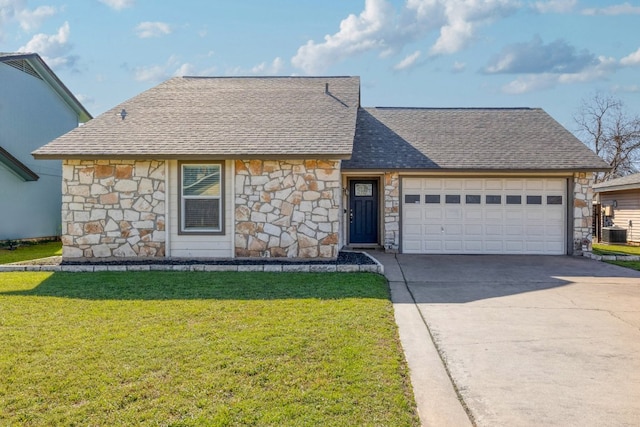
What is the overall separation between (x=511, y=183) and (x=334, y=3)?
23.5ft

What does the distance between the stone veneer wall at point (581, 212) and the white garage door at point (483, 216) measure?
0.29 metres

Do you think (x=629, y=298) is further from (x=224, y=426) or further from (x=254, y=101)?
(x=254, y=101)

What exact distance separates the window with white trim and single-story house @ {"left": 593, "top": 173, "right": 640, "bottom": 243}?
1496cm

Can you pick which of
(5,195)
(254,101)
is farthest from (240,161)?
(5,195)

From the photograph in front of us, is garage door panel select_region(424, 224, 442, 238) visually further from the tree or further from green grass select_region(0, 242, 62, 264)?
the tree

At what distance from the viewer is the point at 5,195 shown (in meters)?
15.6

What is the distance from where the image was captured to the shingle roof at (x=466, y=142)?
41.0 feet

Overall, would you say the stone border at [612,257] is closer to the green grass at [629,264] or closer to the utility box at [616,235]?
the green grass at [629,264]

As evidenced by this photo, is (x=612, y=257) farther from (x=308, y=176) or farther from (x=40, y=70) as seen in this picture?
(x=40, y=70)

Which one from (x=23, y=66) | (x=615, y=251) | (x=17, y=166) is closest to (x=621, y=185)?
(x=615, y=251)

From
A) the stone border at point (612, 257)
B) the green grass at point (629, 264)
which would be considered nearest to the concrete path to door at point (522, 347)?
the green grass at point (629, 264)

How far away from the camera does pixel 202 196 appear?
10.4 metres

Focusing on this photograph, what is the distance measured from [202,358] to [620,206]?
1943 cm

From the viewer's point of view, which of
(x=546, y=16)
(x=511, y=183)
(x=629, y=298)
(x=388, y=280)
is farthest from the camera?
(x=546, y=16)
